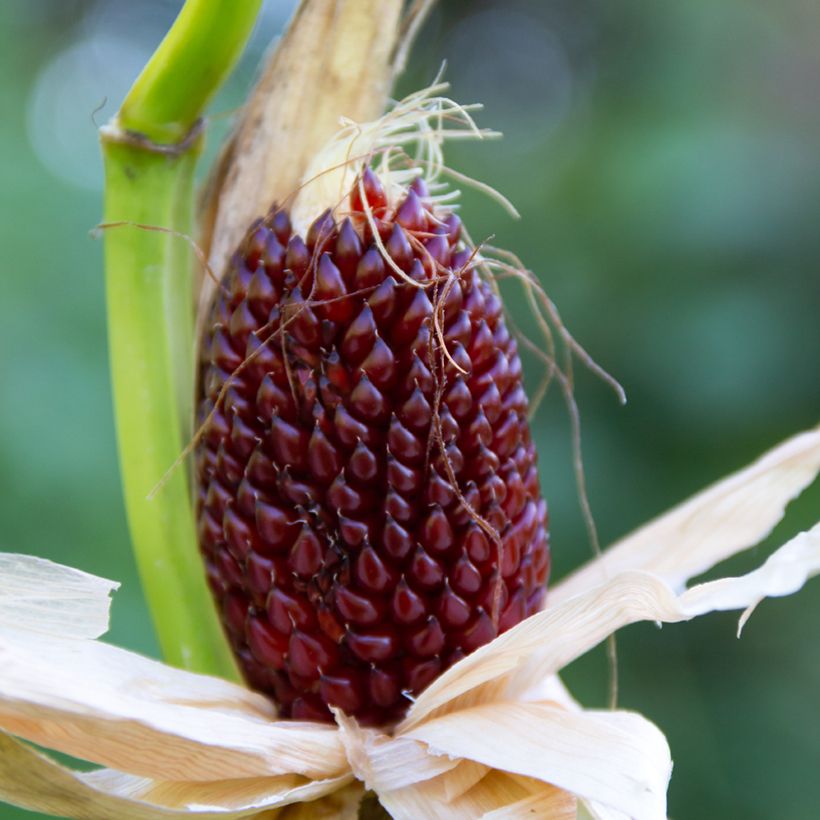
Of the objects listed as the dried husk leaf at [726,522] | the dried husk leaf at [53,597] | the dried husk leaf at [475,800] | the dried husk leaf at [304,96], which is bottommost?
the dried husk leaf at [475,800]

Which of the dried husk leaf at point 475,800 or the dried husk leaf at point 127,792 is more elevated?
the dried husk leaf at point 127,792

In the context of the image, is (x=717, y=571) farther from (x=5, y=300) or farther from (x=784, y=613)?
(x=5, y=300)

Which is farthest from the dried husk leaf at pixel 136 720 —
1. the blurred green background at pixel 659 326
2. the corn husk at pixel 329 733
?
the blurred green background at pixel 659 326

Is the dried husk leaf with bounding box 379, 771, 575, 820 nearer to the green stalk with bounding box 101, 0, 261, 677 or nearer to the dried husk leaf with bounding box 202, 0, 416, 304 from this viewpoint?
the green stalk with bounding box 101, 0, 261, 677

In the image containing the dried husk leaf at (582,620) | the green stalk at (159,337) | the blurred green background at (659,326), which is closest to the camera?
the dried husk leaf at (582,620)

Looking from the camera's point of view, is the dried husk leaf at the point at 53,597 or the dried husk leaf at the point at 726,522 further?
the dried husk leaf at the point at 726,522

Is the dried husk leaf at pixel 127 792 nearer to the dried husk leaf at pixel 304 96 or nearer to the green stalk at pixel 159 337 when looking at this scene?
the green stalk at pixel 159 337

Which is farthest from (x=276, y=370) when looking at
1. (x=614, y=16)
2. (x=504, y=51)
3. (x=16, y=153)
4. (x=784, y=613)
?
(x=504, y=51)

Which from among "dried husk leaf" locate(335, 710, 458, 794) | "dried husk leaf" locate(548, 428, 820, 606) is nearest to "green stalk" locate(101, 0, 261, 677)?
"dried husk leaf" locate(335, 710, 458, 794)

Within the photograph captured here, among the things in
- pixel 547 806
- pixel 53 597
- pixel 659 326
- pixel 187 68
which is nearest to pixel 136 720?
pixel 53 597
